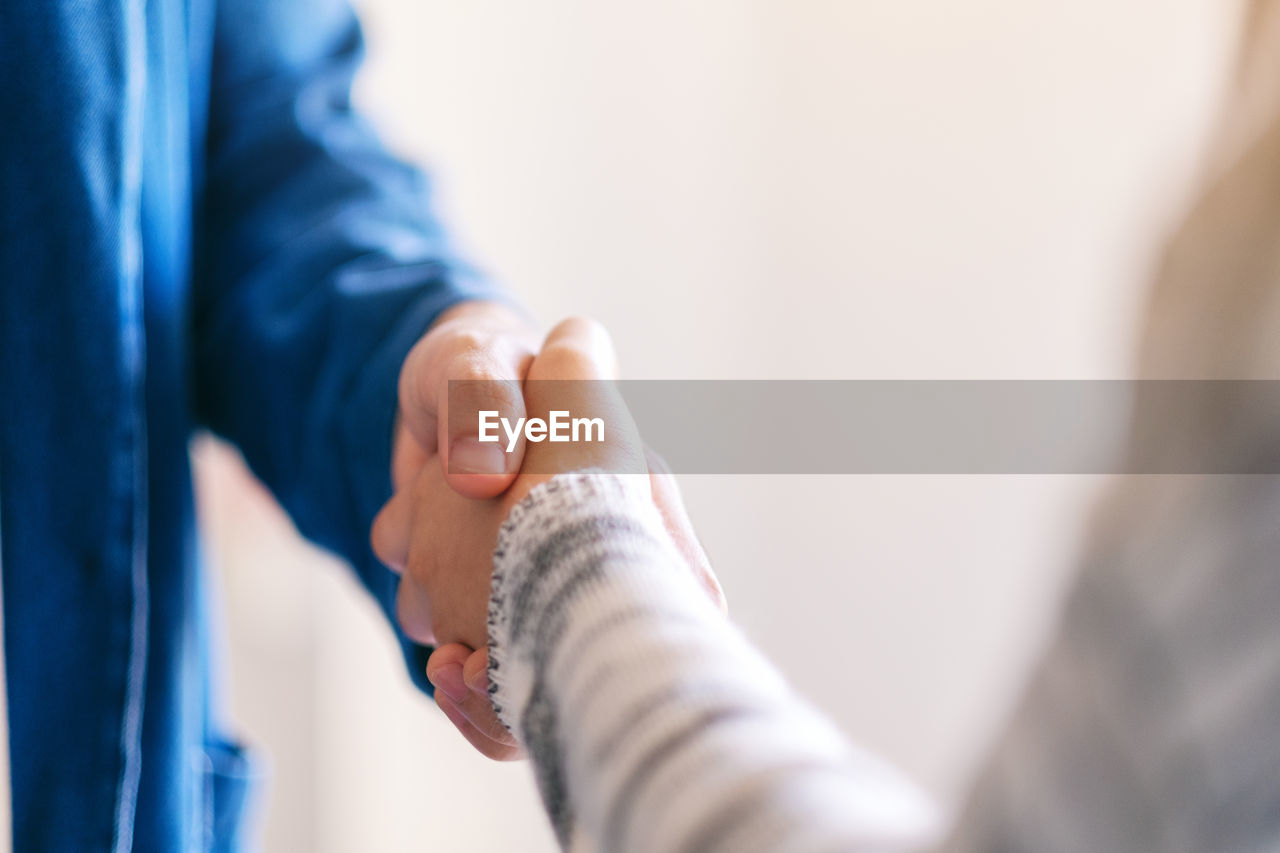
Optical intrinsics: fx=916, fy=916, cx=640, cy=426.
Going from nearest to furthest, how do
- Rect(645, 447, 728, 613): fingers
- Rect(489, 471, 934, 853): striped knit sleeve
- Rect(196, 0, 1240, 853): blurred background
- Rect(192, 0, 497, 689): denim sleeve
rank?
1. Rect(489, 471, 934, 853): striped knit sleeve
2. Rect(645, 447, 728, 613): fingers
3. Rect(192, 0, 497, 689): denim sleeve
4. Rect(196, 0, 1240, 853): blurred background

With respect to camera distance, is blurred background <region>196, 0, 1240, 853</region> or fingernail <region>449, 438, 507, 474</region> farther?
blurred background <region>196, 0, 1240, 853</region>

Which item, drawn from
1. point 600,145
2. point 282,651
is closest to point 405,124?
point 600,145

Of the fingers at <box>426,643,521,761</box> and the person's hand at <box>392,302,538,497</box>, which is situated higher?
the person's hand at <box>392,302,538,497</box>

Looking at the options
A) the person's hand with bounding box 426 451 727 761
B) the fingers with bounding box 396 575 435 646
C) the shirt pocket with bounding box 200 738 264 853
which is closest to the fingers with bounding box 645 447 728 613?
the person's hand with bounding box 426 451 727 761

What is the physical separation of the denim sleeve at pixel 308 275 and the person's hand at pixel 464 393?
1 centimetres

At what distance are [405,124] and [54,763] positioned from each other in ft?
1.96

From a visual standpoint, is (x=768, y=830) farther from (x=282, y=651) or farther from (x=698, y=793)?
(x=282, y=651)

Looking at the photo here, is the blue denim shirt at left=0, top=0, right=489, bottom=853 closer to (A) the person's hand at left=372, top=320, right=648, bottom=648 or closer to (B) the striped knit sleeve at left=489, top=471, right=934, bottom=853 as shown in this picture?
(A) the person's hand at left=372, top=320, right=648, bottom=648

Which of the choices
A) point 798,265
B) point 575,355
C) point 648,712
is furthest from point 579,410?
point 798,265

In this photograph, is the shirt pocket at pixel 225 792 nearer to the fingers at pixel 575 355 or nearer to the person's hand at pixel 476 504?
the person's hand at pixel 476 504

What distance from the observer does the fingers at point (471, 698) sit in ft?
0.99

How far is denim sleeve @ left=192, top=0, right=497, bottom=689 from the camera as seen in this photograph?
399 millimetres

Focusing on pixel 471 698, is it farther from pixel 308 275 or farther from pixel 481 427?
pixel 308 275

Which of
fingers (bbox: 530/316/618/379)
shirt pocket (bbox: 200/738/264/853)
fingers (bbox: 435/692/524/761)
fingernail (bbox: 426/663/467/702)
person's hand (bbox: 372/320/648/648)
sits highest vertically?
fingers (bbox: 530/316/618/379)
